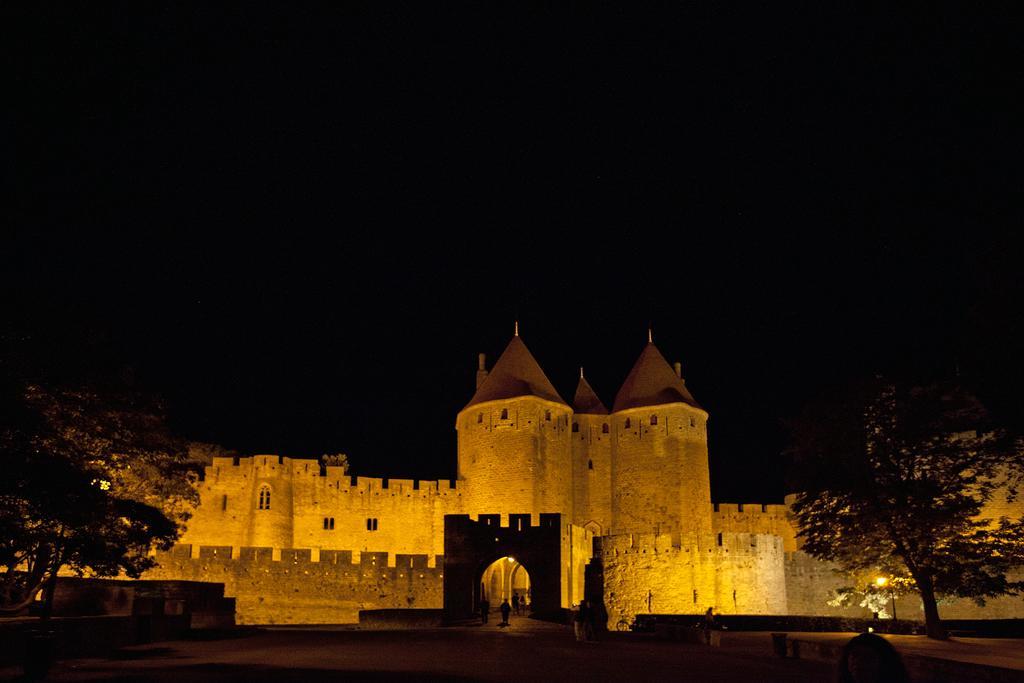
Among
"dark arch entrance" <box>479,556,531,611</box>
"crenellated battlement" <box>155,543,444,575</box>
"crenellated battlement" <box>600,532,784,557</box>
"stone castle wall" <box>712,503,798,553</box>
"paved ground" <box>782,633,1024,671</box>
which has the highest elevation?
"stone castle wall" <box>712,503,798,553</box>

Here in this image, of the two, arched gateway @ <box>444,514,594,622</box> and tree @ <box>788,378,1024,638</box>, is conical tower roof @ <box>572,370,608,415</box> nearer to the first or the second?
arched gateway @ <box>444,514,594,622</box>

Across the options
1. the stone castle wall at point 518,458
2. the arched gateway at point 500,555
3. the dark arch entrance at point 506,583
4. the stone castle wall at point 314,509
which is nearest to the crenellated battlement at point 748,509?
the stone castle wall at point 518,458

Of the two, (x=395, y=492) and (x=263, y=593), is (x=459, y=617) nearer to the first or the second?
(x=263, y=593)

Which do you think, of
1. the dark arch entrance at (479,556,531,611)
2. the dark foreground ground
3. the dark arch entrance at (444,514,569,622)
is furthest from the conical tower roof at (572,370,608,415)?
the dark foreground ground

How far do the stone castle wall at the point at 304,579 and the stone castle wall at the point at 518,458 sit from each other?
8510mm

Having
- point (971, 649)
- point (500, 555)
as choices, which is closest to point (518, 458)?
point (500, 555)

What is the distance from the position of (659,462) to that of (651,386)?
12.0 ft

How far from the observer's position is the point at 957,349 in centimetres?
1722

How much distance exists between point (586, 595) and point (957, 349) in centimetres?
1477

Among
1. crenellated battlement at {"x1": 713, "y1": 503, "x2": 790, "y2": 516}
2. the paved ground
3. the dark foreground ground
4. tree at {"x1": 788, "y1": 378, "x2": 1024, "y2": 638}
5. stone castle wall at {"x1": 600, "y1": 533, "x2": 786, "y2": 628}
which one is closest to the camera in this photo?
the dark foreground ground

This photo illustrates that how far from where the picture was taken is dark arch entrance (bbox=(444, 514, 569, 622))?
27.4 metres

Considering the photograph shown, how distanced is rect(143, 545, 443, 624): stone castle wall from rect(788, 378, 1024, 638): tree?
1393cm

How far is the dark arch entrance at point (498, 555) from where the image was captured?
27.4 m

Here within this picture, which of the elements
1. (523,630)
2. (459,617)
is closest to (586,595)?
(459,617)
